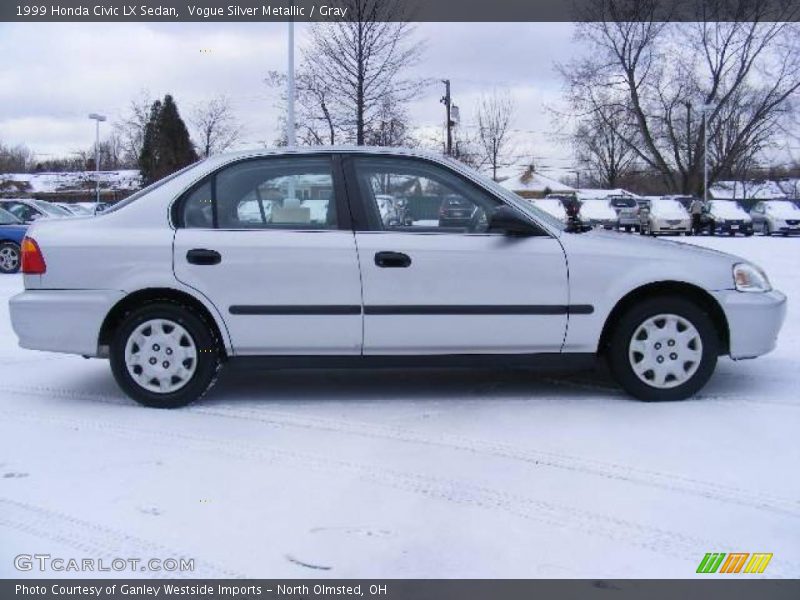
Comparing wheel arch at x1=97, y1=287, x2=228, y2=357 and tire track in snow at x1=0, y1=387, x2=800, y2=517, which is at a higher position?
wheel arch at x1=97, y1=287, x2=228, y2=357

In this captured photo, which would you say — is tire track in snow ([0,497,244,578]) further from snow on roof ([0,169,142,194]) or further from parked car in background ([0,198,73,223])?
snow on roof ([0,169,142,194])

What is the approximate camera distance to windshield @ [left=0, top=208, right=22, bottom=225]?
15195mm

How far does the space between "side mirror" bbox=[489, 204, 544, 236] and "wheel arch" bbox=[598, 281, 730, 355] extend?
0.70m

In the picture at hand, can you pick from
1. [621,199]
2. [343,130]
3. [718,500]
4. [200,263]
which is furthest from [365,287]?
[621,199]

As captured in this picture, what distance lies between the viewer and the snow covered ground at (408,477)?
119 inches

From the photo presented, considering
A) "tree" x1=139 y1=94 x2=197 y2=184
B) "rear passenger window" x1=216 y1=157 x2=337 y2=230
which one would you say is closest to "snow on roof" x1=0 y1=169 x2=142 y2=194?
"tree" x1=139 y1=94 x2=197 y2=184

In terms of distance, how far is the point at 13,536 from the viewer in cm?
321

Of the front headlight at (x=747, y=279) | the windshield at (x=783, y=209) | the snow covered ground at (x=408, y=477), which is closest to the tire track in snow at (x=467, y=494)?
the snow covered ground at (x=408, y=477)

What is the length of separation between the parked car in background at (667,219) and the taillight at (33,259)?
28.6 meters

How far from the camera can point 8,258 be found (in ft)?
48.4

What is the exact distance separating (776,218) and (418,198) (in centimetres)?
2955

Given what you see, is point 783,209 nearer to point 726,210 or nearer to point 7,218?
point 726,210
